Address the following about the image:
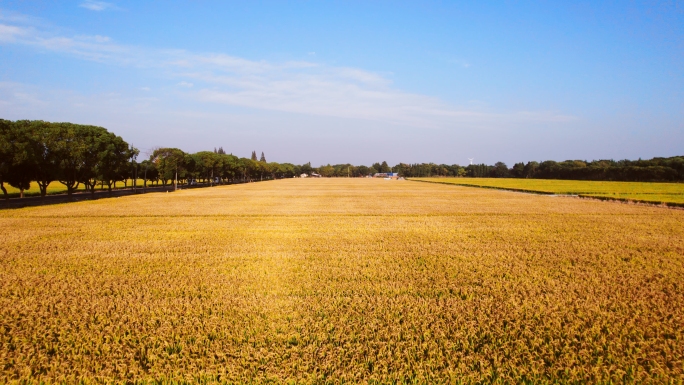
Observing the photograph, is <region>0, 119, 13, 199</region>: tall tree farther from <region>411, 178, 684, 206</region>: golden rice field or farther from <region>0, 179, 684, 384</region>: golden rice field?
<region>411, 178, 684, 206</region>: golden rice field

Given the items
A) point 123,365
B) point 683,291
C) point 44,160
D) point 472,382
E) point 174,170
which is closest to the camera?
point 472,382

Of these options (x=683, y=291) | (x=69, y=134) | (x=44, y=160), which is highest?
(x=69, y=134)

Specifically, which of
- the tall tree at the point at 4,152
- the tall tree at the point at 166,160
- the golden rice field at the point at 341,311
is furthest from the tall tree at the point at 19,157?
the tall tree at the point at 166,160

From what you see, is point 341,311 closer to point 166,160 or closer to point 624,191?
point 624,191

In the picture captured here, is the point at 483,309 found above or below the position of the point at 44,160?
below

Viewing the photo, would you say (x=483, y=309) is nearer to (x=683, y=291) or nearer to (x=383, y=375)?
(x=383, y=375)

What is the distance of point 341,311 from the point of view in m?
9.33

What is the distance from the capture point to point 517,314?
9.30 meters

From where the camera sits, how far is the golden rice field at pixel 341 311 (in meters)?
6.73

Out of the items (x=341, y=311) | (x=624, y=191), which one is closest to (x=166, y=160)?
(x=341, y=311)

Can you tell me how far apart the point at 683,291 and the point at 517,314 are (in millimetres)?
6242

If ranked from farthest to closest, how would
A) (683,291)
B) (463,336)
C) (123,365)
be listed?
(683,291)
(463,336)
(123,365)

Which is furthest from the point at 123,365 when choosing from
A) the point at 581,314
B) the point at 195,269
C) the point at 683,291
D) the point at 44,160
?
the point at 44,160

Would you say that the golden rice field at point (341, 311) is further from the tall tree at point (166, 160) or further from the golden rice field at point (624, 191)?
the tall tree at point (166, 160)
